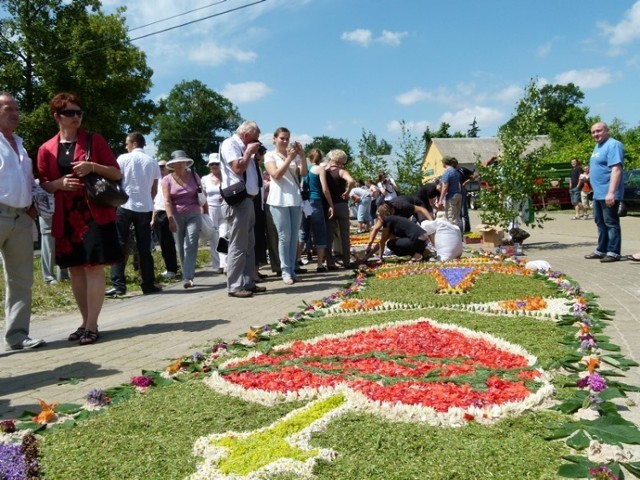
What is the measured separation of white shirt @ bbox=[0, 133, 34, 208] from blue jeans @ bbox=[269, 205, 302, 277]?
11.5 feet

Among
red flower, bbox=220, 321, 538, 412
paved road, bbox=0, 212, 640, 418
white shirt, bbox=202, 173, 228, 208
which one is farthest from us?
white shirt, bbox=202, 173, 228, 208

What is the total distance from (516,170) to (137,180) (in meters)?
7.58

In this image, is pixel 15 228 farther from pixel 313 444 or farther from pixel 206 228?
pixel 206 228

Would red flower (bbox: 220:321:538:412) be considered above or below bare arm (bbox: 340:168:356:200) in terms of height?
below

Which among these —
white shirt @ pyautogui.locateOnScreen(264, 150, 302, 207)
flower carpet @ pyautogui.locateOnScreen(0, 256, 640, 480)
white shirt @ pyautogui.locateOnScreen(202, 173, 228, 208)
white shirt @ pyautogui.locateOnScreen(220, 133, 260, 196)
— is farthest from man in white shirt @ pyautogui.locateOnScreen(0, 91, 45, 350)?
white shirt @ pyautogui.locateOnScreen(202, 173, 228, 208)

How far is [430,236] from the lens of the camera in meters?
11.5

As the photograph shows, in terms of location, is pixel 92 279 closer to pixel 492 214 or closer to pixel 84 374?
pixel 84 374

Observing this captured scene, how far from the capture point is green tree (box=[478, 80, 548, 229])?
1250 centimetres

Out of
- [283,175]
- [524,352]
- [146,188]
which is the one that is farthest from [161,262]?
[524,352]

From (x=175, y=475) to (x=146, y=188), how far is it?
6423 millimetres

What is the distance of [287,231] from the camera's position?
8.29m

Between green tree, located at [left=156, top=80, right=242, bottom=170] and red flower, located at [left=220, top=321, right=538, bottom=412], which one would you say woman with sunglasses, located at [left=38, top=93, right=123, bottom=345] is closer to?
red flower, located at [left=220, top=321, right=538, bottom=412]

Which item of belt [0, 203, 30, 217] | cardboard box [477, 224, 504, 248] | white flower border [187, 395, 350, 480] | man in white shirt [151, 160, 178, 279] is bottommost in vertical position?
white flower border [187, 395, 350, 480]

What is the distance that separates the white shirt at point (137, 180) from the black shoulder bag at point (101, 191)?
3056mm
